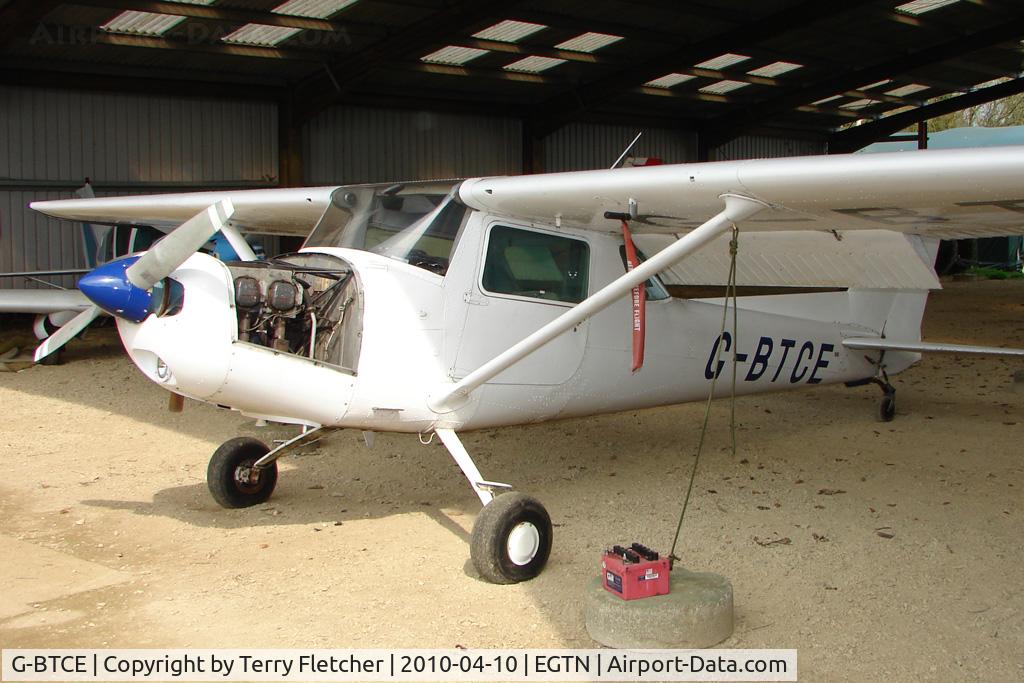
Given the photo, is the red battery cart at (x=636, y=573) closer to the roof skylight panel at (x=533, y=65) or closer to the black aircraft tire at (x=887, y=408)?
the black aircraft tire at (x=887, y=408)

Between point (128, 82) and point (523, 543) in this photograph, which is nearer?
point (523, 543)

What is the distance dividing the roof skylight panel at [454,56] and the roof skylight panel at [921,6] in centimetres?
800

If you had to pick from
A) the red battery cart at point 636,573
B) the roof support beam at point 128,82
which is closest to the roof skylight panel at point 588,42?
the roof support beam at point 128,82

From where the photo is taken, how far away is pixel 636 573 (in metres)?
4.05

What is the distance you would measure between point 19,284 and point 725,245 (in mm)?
14758

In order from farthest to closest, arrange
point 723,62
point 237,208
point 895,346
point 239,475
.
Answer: point 723,62 < point 895,346 < point 237,208 < point 239,475

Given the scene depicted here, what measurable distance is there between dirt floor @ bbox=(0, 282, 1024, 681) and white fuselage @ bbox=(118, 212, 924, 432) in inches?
30.0

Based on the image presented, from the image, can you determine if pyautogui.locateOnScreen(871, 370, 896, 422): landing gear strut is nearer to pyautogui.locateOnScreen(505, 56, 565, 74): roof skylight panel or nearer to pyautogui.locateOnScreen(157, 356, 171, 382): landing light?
pyautogui.locateOnScreen(157, 356, 171, 382): landing light

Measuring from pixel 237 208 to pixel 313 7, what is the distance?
27.9 ft

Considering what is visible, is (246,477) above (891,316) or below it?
below

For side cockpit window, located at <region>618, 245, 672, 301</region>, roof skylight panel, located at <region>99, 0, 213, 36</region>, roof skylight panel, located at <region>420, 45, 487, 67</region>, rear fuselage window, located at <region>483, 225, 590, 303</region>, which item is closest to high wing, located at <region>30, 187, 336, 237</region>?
rear fuselage window, located at <region>483, 225, 590, 303</region>

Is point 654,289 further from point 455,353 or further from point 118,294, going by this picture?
point 118,294

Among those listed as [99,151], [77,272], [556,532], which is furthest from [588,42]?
[556,532]
